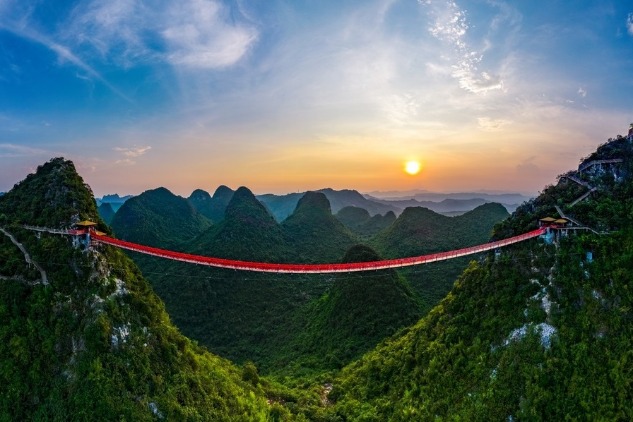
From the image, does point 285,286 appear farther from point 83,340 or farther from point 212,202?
point 212,202

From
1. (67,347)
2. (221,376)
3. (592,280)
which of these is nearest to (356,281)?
(221,376)

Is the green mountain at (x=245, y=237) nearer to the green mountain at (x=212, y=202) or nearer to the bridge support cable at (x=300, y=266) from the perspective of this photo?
the bridge support cable at (x=300, y=266)

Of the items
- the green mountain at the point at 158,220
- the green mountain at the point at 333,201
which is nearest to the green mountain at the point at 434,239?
the green mountain at the point at 158,220

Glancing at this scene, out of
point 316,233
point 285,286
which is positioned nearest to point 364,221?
point 316,233

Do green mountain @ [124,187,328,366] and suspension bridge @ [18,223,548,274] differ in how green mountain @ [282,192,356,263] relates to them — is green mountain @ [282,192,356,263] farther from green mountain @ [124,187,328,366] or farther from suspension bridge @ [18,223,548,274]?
suspension bridge @ [18,223,548,274]

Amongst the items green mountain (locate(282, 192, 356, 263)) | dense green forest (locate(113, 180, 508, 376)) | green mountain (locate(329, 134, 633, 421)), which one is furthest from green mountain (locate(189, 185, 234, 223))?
green mountain (locate(329, 134, 633, 421))

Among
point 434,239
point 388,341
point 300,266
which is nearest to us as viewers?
point 300,266

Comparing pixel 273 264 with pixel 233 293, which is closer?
pixel 273 264
